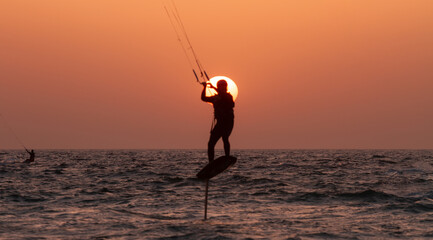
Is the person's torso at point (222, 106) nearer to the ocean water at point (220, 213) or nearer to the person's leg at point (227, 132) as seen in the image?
the person's leg at point (227, 132)

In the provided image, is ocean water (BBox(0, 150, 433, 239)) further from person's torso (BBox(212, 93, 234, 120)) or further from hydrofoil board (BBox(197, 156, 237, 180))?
person's torso (BBox(212, 93, 234, 120))

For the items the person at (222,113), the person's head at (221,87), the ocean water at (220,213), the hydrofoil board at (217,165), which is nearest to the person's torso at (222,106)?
the person at (222,113)

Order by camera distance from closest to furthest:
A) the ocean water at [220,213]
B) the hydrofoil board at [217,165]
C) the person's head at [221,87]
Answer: the hydrofoil board at [217,165]
the person's head at [221,87]
the ocean water at [220,213]

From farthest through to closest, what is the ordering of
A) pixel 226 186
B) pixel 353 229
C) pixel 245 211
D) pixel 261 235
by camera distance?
pixel 226 186
pixel 245 211
pixel 353 229
pixel 261 235

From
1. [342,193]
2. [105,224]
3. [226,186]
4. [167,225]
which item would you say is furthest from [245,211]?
[226,186]

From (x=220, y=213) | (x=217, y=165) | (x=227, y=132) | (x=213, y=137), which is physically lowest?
(x=220, y=213)

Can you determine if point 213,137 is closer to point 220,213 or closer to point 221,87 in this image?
point 221,87

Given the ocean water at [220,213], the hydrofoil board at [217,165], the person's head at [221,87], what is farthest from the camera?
the ocean water at [220,213]

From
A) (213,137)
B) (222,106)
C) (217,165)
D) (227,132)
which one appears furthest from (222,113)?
(217,165)

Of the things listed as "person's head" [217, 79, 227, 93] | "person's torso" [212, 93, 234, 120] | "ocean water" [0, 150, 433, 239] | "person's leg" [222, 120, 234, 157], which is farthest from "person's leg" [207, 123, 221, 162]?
"ocean water" [0, 150, 433, 239]

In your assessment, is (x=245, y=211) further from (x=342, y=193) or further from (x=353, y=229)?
(x=342, y=193)

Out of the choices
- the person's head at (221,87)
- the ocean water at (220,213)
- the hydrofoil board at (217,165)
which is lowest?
the ocean water at (220,213)

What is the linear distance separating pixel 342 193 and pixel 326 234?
31.9 feet

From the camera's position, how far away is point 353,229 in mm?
14102
